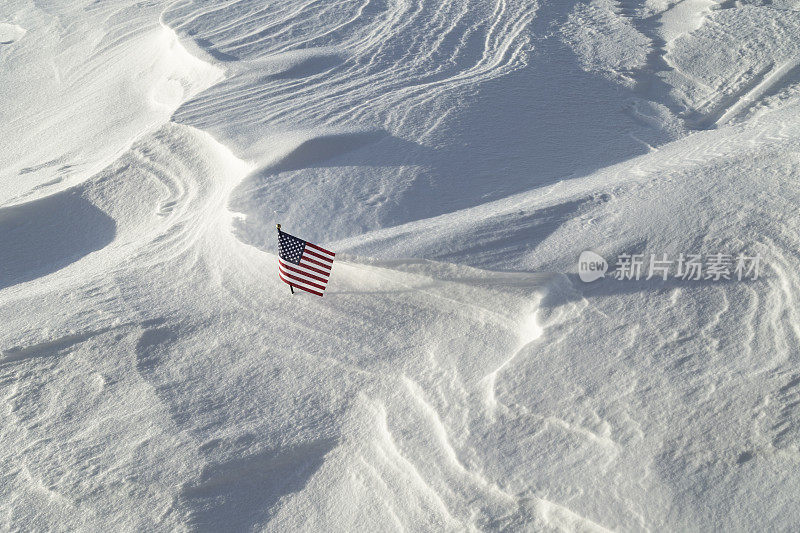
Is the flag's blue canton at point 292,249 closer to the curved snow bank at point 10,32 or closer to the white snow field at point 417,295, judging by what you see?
the white snow field at point 417,295

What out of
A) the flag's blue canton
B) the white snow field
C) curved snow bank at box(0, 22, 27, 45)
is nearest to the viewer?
the white snow field

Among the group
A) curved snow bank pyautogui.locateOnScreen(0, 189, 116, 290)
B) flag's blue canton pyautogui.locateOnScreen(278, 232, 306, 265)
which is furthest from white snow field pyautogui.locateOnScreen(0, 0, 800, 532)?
flag's blue canton pyautogui.locateOnScreen(278, 232, 306, 265)

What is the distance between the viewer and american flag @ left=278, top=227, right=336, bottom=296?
354 cm

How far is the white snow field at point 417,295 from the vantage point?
9.02 feet

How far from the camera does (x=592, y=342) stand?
3.15 meters

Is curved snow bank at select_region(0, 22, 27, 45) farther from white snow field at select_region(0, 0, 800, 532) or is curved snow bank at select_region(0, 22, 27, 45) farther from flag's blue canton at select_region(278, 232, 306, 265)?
flag's blue canton at select_region(278, 232, 306, 265)

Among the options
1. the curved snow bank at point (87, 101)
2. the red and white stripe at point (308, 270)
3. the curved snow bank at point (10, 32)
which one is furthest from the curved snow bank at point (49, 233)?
the curved snow bank at point (10, 32)

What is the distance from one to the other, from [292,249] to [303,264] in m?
0.11

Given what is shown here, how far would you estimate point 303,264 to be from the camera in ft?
11.8

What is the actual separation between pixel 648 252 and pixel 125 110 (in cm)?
473

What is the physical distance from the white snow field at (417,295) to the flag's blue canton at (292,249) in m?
0.30

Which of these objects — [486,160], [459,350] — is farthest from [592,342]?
[486,160]

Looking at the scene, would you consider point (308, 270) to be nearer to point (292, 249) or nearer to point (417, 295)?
point (292, 249)

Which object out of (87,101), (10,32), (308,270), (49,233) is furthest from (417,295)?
(10,32)
